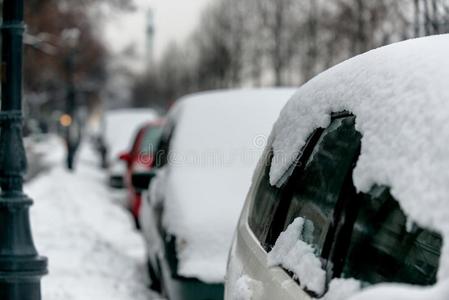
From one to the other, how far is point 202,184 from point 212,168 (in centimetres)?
29

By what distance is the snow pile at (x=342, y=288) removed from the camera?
2179 millimetres

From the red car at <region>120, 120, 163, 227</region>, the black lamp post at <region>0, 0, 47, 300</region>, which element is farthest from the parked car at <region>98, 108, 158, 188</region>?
the black lamp post at <region>0, 0, 47, 300</region>

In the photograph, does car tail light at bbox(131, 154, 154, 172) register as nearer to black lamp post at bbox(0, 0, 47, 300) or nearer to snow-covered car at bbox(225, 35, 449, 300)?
black lamp post at bbox(0, 0, 47, 300)

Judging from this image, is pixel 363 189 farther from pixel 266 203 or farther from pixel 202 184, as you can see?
pixel 202 184

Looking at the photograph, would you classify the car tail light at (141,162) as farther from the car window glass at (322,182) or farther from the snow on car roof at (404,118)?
the snow on car roof at (404,118)

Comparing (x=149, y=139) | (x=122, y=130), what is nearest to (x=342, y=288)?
(x=149, y=139)

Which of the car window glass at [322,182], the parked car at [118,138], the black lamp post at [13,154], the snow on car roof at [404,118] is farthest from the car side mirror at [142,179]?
the parked car at [118,138]

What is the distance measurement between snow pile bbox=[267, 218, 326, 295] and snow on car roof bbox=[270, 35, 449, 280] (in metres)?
0.27

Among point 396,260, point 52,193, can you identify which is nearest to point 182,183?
point 396,260

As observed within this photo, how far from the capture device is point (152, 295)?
24.8 ft

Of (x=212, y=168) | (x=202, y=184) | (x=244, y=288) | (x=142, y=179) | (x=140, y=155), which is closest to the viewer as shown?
(x=244, y=288)

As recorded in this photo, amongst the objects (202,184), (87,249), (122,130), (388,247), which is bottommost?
(122,130)

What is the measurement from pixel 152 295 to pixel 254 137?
1.56 meters

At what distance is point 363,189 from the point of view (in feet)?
7.77
